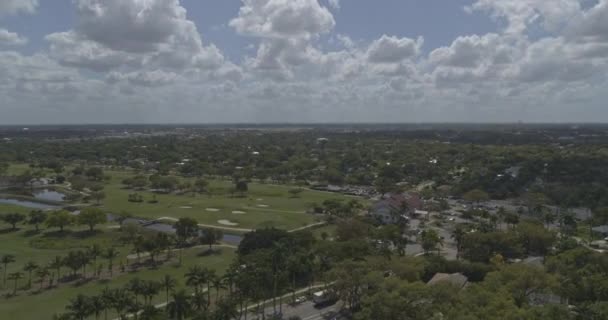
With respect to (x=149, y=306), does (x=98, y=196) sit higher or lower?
lower

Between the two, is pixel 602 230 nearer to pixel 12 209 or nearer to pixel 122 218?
pixel 122 218

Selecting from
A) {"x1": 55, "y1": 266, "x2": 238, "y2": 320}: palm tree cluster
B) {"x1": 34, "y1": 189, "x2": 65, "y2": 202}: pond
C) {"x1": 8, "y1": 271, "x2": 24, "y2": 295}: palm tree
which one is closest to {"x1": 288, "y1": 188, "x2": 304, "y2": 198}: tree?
{"x1": 34, "y1": 189, "x2": 65, "y2": 202}: pond

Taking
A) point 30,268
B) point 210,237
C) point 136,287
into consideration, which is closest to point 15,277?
point 30,268

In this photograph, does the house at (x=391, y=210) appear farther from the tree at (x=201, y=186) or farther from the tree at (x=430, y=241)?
the tree at (x=201, y=186)

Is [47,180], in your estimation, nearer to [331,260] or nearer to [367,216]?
[367,216]

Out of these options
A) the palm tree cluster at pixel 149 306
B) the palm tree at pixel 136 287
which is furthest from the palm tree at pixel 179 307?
the palm tree at pixel 136 287

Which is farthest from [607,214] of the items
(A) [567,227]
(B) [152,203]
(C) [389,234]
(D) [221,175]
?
(D) [221,175]
